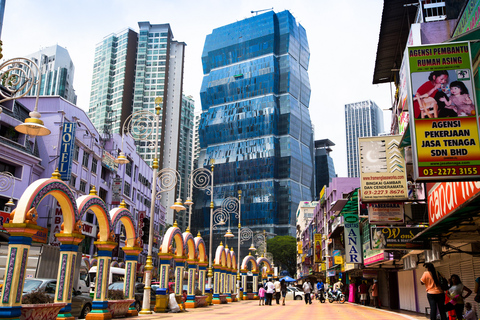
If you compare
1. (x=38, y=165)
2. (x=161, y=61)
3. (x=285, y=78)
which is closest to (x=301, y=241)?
(x=285, y=78)

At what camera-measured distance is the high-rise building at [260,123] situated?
122 metres

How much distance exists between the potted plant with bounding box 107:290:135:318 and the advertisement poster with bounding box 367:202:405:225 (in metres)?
10.1

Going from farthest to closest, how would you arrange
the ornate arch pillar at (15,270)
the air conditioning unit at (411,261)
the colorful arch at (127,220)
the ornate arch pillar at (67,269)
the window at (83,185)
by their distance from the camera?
the window at (83,185)
the air conditioning unit at (411,261)
the colorful arch at (127,220)
the ornate arch pillar at (67,269)
the ornate arch pillar at (15,270)

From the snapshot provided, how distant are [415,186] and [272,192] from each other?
9897 cm

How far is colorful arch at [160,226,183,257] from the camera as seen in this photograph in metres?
22.4

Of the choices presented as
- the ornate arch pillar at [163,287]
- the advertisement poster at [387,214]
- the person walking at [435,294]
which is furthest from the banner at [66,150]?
the person walking at [435,294]

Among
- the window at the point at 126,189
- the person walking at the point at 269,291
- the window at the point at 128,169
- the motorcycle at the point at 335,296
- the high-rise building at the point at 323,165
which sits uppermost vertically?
the high-rise building at the point at 323,165

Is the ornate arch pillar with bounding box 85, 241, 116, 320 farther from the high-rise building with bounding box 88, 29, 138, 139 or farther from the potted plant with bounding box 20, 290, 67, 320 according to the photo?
the high-rise building with bounding box 88, 29, 138, 139

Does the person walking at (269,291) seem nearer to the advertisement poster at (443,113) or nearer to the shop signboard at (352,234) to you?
the shop signboard at (352,234)

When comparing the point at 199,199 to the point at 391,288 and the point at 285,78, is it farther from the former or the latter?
the point at 391,288

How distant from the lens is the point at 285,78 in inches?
5022

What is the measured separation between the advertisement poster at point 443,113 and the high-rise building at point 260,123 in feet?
367

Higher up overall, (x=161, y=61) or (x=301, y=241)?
(x=161, y=61)

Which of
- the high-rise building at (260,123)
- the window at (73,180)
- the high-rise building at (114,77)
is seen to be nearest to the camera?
the window at (73,180)
